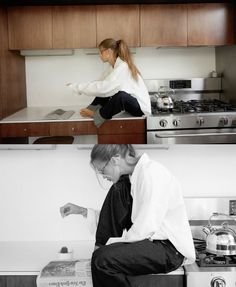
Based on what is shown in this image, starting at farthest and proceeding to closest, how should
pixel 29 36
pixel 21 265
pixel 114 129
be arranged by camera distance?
pixel 21 265, pixel 114 129, pixel 29 36

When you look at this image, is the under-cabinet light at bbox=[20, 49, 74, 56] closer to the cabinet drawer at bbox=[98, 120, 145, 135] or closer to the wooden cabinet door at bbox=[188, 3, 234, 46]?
the cabinet drawer at bbox=[98, 120, 145, 135]

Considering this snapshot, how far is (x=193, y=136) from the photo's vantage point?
1643 mm

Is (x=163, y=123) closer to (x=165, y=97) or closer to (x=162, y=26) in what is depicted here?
(x=165, y=97)

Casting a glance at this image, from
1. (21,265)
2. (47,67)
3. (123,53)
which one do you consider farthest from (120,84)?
(21,265)

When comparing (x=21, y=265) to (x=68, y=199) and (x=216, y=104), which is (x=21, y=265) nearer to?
(x=68, y=199)

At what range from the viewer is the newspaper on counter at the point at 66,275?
67.7 inches

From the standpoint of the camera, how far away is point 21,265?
5.82ft

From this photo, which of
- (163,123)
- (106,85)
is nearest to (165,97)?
(163,123)

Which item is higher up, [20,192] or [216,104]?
[216,104]

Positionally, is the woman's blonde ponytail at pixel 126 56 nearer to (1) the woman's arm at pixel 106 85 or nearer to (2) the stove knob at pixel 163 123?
(1) the woman's arm at pixel 106 85

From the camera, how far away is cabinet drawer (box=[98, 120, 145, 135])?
160cm

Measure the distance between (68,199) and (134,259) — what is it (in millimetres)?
335

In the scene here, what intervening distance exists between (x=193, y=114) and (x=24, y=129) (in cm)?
51

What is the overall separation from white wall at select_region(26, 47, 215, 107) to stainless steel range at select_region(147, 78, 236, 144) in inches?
1.4
